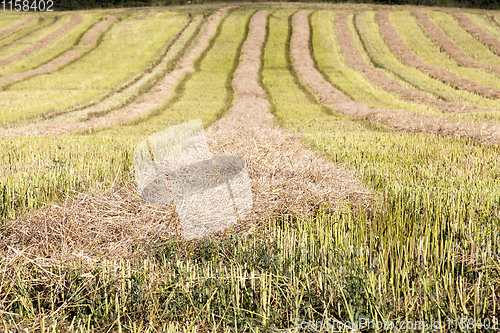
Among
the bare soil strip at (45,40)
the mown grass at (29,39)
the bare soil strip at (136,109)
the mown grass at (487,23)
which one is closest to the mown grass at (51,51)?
the bare soil strip at (45,40)

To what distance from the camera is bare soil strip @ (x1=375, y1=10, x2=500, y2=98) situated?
68.8ft

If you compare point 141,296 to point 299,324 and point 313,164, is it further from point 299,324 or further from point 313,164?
point 313,164

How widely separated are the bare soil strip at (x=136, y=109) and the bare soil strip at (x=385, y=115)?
9.78 meters

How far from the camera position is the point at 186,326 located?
240 cm

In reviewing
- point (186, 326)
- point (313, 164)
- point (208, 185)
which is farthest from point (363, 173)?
point (186, 326)

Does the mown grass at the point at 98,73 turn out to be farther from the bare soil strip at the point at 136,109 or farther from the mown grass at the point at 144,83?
the bare soil strip at the point at 136,109

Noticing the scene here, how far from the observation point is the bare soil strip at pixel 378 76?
1708cm

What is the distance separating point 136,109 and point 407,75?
20.4m

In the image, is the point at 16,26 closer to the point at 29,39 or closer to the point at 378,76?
the point at 29,39

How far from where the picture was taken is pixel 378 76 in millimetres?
25484

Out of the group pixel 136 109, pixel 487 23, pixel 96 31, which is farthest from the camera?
pixel 96 31

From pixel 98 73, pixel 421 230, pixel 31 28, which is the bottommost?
pixel 421 230

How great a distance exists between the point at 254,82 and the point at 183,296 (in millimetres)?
23219

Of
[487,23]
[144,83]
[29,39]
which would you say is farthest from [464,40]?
[29,39]
